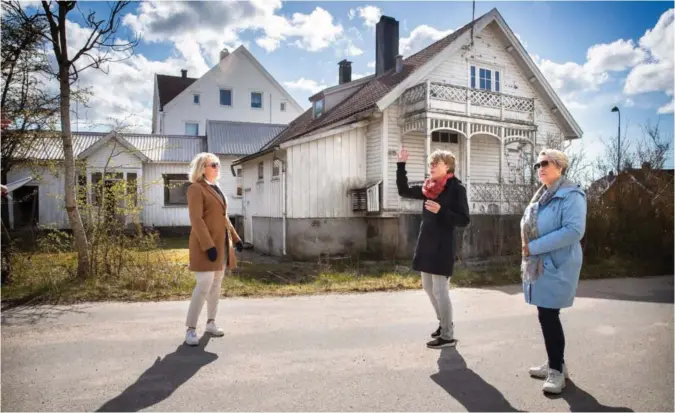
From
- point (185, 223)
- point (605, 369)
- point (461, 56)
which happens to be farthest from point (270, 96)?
point (605, 369)

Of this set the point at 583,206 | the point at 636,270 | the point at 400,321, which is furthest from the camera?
the point at 636,270

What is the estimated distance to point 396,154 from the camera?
14742mm

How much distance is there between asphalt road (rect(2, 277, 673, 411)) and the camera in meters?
3.36

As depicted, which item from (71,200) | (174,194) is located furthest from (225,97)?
(71,200)

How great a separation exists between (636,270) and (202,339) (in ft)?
35.9

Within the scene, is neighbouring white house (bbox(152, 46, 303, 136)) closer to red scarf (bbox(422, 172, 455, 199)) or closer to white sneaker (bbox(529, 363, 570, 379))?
red scarf (bbox(422, 172, 455, 199))

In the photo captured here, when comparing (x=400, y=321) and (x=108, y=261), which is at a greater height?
(x=108, y=261)

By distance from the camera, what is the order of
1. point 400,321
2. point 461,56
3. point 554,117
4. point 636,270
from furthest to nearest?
point 554,117 → point 461,56 → point 636,270 → point 400,321

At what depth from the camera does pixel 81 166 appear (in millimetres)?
9102

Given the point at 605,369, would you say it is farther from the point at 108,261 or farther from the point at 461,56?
the point at 461,56

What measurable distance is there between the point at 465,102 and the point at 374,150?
139 inches

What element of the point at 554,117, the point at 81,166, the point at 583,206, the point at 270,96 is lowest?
the point at 583,206

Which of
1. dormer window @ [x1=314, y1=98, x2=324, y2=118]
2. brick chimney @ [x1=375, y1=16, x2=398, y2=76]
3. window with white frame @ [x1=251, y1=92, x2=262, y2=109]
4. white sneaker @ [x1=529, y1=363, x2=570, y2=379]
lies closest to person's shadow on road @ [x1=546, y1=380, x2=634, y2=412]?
white sneaker @ [x1=529, y1=363, x2=570, y2=379]

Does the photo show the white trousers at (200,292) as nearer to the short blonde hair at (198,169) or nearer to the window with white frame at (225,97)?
the short blonde hair at (198,169)
